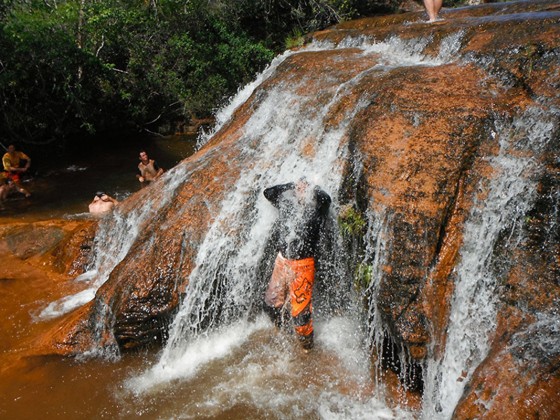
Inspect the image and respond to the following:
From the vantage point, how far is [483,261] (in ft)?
Result: 11.5

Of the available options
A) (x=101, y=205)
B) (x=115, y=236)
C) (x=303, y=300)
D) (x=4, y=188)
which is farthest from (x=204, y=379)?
(x=4, y=188)

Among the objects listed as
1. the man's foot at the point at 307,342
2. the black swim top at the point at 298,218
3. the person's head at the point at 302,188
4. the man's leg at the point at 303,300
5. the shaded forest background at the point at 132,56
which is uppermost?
the shaded forest background at the point at 132,56

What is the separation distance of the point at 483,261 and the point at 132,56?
40.5ft

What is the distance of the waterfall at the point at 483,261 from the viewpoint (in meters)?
3.38

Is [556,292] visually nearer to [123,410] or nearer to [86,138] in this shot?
[123,410]

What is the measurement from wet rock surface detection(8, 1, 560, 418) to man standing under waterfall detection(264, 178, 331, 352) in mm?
452

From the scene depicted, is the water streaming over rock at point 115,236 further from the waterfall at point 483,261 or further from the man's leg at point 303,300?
the waterfall at point 483,261

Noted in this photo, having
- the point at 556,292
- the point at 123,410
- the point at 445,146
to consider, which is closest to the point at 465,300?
the point at 556,292

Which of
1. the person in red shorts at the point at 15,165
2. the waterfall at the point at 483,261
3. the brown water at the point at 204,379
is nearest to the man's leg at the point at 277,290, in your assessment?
the brown water at the point at 204,379

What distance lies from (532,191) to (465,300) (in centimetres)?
106

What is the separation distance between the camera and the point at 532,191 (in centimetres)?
336

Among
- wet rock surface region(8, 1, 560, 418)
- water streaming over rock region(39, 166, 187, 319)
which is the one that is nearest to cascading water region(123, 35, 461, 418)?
wet rock surface region(8, 1, 560, 418)

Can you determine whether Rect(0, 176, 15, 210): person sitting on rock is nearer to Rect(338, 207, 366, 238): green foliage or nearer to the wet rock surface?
the wet rock surface

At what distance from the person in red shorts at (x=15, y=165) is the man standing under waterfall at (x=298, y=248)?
730cm
